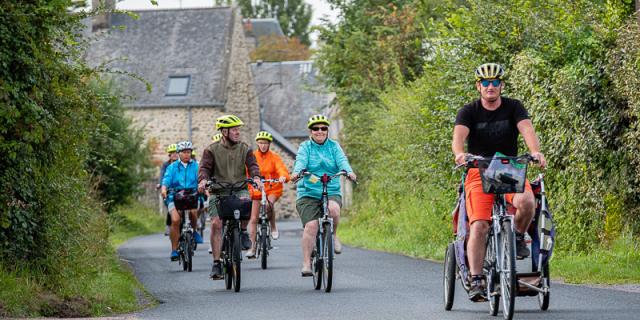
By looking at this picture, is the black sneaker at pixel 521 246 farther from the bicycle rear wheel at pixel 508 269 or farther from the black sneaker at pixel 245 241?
the black sneaker at pixel 245 241

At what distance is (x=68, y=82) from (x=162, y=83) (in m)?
43.4

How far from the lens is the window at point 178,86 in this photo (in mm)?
55312

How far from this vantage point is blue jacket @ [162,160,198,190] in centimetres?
1889

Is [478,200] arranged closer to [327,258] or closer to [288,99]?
[327,258]

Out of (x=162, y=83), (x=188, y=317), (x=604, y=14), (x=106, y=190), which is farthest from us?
(x=162, y=83)

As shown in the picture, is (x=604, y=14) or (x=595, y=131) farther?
(x=604, y=14)

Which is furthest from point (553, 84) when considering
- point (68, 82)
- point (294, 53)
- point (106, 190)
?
point (294, 53)

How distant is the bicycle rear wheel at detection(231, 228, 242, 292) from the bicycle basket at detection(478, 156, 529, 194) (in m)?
4.73

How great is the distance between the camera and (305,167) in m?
14.3

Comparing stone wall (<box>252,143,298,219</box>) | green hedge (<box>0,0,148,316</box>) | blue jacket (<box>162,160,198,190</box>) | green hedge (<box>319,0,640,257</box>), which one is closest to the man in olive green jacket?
green hedge (<box>0,0,148,316</box>)

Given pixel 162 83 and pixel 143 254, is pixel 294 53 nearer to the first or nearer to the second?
pixel 162 83

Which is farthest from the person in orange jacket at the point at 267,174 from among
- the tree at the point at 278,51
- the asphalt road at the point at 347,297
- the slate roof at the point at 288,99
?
the tree at the point at 278,51

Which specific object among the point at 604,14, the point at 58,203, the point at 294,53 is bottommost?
the point at 58,203

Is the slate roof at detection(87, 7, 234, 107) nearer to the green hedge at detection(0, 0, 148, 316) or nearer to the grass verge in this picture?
the grass verge
